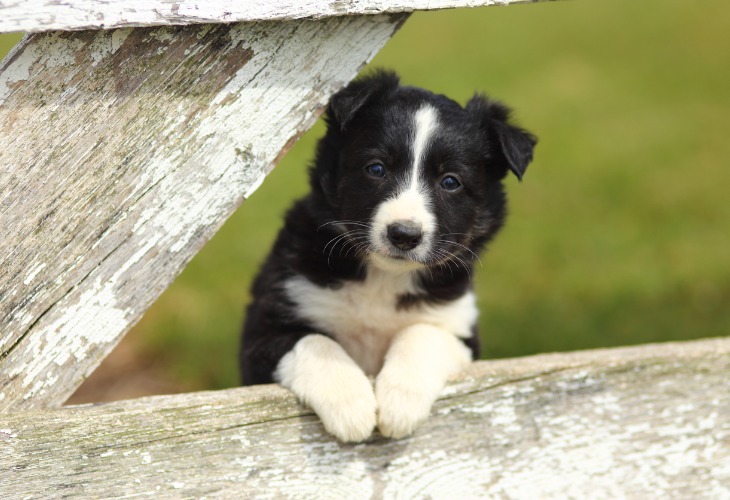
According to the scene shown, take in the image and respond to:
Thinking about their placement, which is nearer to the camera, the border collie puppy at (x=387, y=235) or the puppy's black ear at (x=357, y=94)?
the puppy's black ear at (x=357, y=94)

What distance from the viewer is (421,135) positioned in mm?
3506

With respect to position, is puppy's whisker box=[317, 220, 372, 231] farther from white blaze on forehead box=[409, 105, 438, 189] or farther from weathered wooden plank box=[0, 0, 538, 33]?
weathered wooden plank box=[0, 0, 538, 33]

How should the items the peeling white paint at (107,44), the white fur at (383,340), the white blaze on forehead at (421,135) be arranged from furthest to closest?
1. the white blaze on forehead at (421,135)
2. the white fur at (383,340)
3. the peeling white paint at (107,44)

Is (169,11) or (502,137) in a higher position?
(169,11)

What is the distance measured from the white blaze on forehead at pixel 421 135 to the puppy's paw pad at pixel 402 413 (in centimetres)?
95

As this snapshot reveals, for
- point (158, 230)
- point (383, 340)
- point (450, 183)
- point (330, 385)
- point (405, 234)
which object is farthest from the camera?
point (383, 340)

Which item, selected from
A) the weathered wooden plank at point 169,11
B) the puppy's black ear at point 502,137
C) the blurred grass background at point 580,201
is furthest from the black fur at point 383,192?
the weathered wooden plank at point 169,11

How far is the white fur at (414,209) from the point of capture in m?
3.27

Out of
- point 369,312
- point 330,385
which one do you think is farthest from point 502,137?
point 330,385

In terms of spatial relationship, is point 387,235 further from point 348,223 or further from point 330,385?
point 330,385

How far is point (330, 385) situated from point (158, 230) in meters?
0.80

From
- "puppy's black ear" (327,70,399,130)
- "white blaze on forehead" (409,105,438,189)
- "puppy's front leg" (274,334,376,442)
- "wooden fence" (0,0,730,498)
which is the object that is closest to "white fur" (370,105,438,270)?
"white blaze on forehead" (409,105,438,189)

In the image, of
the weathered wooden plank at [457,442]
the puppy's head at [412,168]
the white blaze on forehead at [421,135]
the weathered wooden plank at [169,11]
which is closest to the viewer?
the weathered wooden plank at [169,11]

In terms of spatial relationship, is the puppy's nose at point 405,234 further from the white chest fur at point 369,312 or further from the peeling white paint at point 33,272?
the peeling white paint at point 33,272
